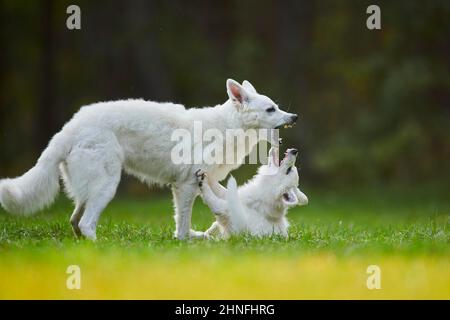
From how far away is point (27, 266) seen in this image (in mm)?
6215

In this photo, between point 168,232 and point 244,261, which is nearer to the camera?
point 244,261

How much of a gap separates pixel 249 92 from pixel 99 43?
17749 mm

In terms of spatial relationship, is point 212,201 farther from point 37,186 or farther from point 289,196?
point 37,186

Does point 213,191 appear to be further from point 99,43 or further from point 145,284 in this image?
point 99,43

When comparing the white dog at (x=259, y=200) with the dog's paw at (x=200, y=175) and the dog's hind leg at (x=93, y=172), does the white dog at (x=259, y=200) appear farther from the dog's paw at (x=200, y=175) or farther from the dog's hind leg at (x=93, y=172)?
the dog's hind leg at (x=93, y=172)

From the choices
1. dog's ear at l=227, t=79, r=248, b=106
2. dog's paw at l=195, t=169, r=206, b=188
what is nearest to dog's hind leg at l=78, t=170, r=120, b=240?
dog's paw at l=195, t=169, r=206, b=188

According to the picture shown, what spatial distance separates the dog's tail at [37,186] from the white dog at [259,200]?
62.8 inches

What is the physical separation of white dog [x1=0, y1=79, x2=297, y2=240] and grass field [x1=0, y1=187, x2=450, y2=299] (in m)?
0.48

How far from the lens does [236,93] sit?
8289mm

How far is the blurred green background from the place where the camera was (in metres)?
21.5

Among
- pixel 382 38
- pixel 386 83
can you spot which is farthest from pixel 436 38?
pixel 382 38

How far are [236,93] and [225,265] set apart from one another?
2883mm

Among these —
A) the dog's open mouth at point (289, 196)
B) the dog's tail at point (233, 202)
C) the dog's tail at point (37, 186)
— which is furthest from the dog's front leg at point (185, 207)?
the dog's tail at point (37, 186)

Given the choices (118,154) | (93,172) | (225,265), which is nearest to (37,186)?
(93,172)
